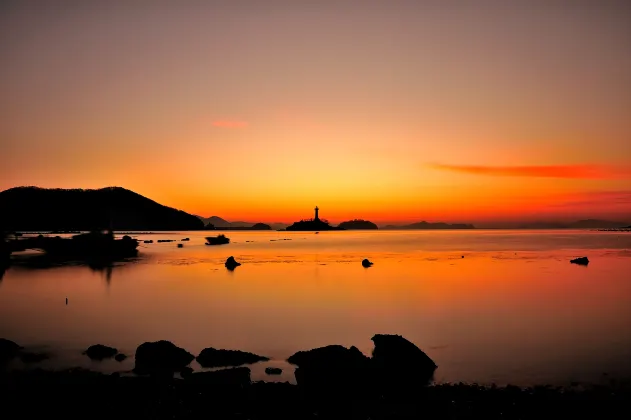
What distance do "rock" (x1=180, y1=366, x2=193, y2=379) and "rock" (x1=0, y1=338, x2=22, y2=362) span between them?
804 cm

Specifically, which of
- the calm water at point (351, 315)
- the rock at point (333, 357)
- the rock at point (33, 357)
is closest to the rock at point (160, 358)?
the calm water at point (351, 315)

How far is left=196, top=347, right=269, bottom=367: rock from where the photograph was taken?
19188 millimetres

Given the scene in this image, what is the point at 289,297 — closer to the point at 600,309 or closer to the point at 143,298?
the point at 143,298

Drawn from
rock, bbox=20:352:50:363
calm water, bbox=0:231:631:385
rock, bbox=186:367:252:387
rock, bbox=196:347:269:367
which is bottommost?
calm water, bbox=0:231:631:385

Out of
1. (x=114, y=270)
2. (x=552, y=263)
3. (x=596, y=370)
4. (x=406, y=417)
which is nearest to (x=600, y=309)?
(x=596, y=370)

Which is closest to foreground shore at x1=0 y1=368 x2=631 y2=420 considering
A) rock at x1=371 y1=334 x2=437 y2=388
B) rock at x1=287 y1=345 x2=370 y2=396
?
rock at x1=287 y1=345 x2=370 y2=396

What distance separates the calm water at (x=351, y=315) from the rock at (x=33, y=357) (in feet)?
1.69

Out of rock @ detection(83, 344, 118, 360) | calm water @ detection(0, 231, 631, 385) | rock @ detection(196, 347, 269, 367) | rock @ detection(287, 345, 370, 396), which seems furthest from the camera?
calm water @ detection(0, 231, 631, 385)

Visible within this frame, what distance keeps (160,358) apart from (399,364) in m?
9.11

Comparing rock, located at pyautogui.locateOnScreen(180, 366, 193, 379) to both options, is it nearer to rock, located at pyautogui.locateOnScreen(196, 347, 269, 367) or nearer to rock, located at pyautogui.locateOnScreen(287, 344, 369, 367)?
rock, located at pyautogui.locateOnScreen(196, 347, 269, 367)

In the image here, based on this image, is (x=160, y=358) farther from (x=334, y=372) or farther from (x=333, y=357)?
(x=334, y=372)

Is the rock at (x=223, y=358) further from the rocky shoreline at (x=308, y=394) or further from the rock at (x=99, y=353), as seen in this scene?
the rock at (x=99, y=353)

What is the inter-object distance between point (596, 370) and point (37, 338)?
26294 millimetres

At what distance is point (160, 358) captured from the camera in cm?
1889
